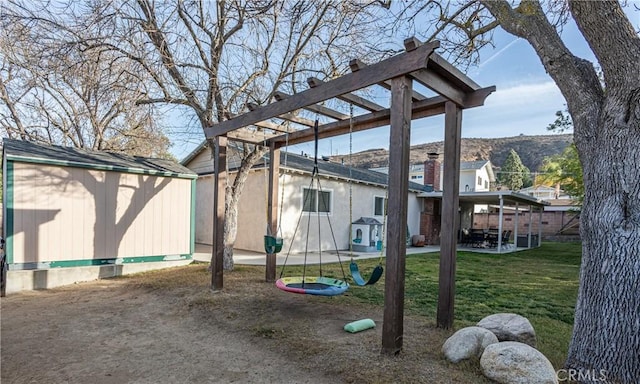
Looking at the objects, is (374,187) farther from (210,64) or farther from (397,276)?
(397,276)

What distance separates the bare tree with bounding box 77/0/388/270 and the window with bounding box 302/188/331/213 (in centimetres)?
381

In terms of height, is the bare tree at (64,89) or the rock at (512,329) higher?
the bare tree at (64,89)

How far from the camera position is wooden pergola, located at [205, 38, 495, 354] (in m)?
3.09

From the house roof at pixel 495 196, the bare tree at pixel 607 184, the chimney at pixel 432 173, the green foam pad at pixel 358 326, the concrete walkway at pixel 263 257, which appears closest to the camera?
the bare tree at pixel 607 184

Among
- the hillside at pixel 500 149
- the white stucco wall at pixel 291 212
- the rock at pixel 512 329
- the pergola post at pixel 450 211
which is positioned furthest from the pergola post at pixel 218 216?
the hillside at pixel 500 149

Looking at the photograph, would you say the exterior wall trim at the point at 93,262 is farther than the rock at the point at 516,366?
Yes

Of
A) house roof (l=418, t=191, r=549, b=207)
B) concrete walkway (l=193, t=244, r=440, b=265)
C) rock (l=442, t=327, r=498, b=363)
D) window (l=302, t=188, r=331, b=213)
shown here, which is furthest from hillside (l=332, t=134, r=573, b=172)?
rock (l=442, t=327, r=498, b=363)

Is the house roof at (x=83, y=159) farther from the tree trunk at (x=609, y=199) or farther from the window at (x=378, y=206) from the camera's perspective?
the window at (x=378, y=206)

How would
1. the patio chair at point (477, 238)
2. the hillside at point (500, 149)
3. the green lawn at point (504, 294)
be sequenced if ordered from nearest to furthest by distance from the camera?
the green lawn at point (504, 294)
the patio chair at point (477, 238)
the hillside at point (500, 149)

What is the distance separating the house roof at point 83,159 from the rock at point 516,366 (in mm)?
6910

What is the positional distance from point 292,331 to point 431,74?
3.05 metres

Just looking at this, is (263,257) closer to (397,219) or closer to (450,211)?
(450,211)

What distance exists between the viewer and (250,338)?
3629 mm

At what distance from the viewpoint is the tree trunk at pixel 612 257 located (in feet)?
8.32
